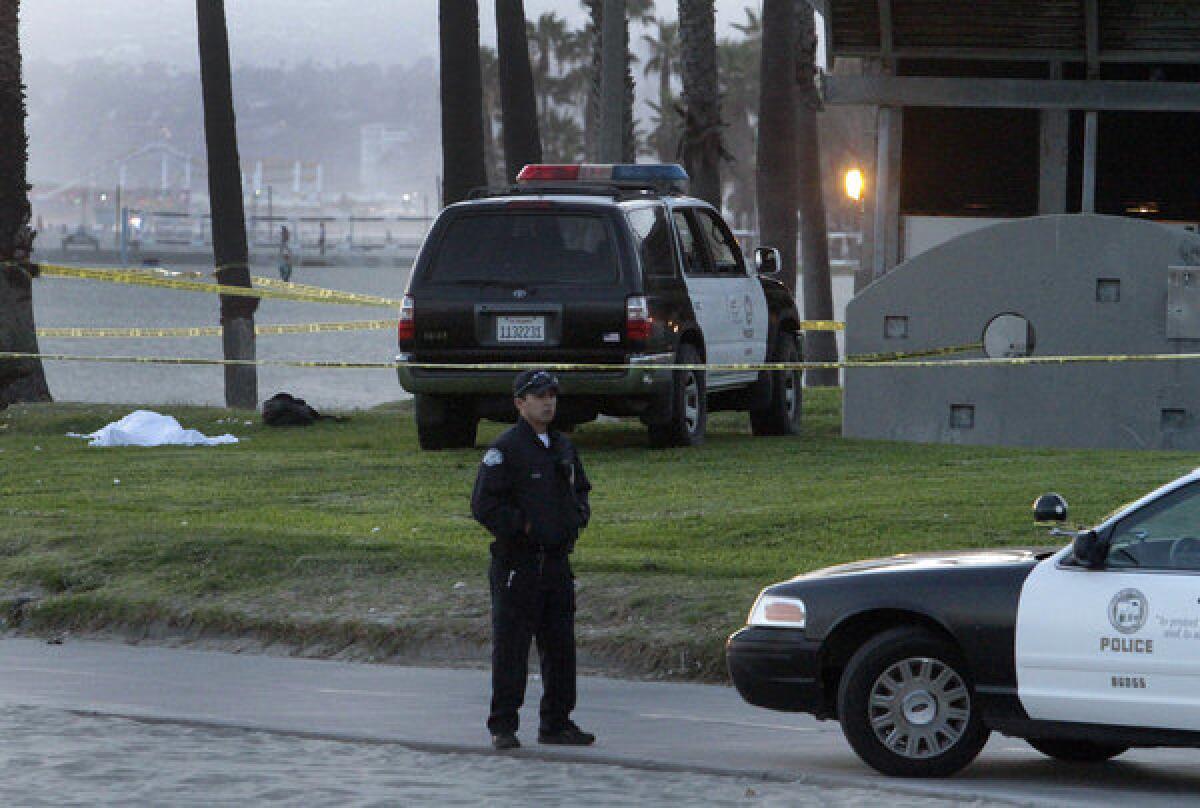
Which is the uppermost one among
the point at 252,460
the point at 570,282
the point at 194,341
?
the point at 570,282

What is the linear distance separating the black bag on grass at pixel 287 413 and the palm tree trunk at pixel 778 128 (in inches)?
636

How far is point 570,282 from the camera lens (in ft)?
62.1

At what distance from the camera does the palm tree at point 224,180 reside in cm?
3519

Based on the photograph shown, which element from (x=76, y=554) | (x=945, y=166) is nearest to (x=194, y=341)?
(x=945, y=166)

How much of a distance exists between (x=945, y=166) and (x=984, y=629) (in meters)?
18.4

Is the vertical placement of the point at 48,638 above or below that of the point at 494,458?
below

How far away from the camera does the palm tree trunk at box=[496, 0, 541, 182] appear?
38.6 meters

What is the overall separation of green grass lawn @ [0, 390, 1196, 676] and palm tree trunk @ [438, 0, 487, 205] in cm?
1153

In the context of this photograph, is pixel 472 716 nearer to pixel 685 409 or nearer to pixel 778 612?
pixel 778 612

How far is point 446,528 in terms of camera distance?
1581cm

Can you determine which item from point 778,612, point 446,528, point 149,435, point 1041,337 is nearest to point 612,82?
point 1041,337

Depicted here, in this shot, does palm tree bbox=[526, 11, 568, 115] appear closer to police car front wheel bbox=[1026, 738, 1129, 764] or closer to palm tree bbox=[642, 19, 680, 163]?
palm tree bbox=[642, 19, 680, 163]

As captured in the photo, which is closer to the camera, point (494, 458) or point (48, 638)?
point (494, 458)

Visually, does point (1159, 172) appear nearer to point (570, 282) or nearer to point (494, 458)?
point (570, 282)
